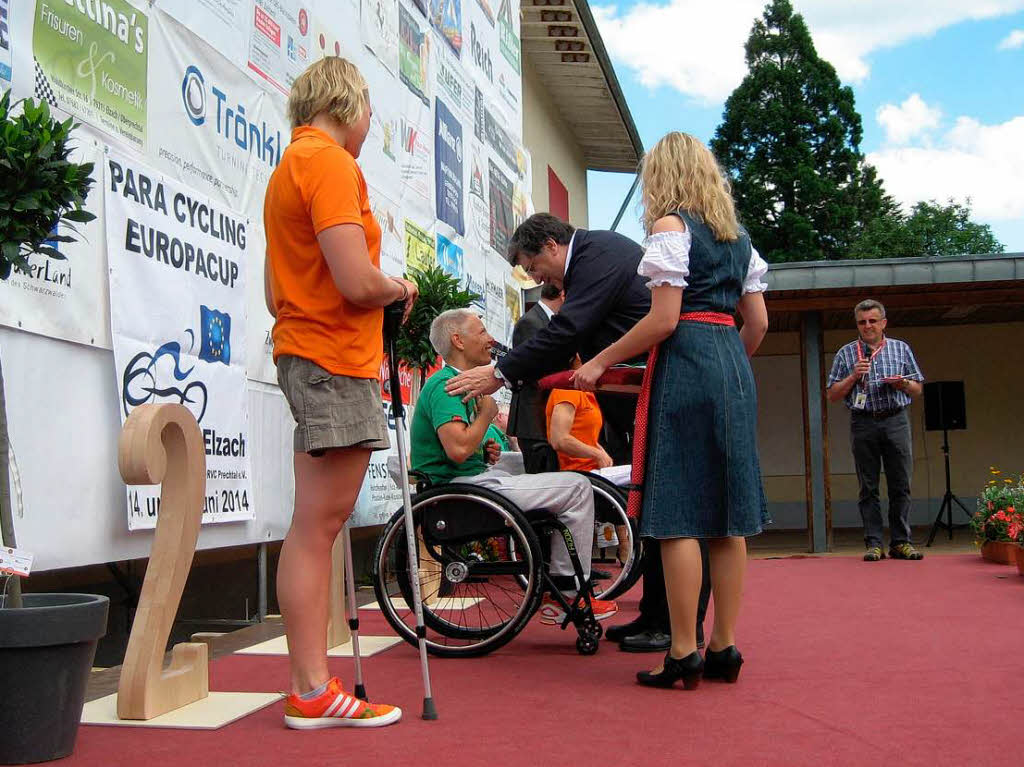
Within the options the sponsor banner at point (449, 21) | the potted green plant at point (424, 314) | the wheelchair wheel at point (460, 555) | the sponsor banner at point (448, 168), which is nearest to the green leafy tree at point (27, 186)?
the wheelchair wheel at point (460, 555)

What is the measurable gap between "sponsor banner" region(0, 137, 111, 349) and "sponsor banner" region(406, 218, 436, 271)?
3584 mm

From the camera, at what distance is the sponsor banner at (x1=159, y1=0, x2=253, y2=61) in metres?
4.56

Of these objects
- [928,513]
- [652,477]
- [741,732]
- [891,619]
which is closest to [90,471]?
[652,477]

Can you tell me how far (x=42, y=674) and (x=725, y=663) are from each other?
1851 millimetres

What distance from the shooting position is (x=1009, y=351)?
1325 centimetres

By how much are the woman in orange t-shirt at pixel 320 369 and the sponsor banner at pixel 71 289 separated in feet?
3.32

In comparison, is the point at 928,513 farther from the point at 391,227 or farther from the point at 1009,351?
the point at 391,227

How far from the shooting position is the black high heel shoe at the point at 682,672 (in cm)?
314

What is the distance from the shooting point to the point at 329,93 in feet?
9.12

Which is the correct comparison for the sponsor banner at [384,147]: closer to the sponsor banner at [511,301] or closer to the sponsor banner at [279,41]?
the sponsor banner at [279,41]

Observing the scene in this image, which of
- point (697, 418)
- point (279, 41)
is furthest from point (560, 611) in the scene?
point (279, 41)

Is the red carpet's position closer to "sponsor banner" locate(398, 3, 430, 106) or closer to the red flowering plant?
the red flowering plant

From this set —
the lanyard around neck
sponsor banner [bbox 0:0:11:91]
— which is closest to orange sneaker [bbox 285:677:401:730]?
sponsor banner [bbox 0:0:11:91]

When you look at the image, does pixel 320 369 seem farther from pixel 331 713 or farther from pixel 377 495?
pixel 377 495
